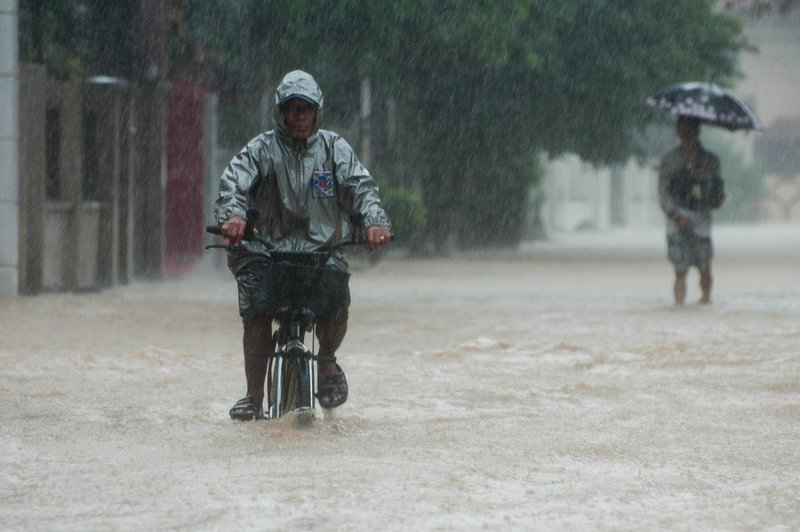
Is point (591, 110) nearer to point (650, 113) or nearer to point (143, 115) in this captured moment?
point (650, 113)

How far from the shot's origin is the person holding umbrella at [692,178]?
14.0m

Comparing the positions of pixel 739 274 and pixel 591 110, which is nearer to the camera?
pixel 739 274

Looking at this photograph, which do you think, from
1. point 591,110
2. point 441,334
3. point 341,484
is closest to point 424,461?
point 341,484

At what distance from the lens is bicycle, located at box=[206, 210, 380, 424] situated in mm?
6637

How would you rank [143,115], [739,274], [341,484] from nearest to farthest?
[341,484] → [143,115] → [739,274]

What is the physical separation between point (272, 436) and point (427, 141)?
62.9ft

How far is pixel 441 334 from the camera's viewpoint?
39.9 feet

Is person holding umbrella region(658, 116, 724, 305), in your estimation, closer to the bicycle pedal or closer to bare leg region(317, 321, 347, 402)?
bare leg region(317, 321, 347, 402)

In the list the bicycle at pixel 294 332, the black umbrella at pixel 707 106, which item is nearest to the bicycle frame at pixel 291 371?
the bicycle at pixel 294 332

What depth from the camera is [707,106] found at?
46.8ft

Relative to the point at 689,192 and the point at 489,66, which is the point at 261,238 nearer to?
the point at 689,192

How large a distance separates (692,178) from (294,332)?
7.82m

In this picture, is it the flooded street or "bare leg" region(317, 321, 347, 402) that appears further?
"bare leg" region(317, 321, 347, 402)

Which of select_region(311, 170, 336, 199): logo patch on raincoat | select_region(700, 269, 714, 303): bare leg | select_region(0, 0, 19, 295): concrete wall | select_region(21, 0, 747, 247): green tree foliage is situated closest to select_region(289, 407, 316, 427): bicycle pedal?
select_region(311, 170, 336, 199): logo patch on raincoat
